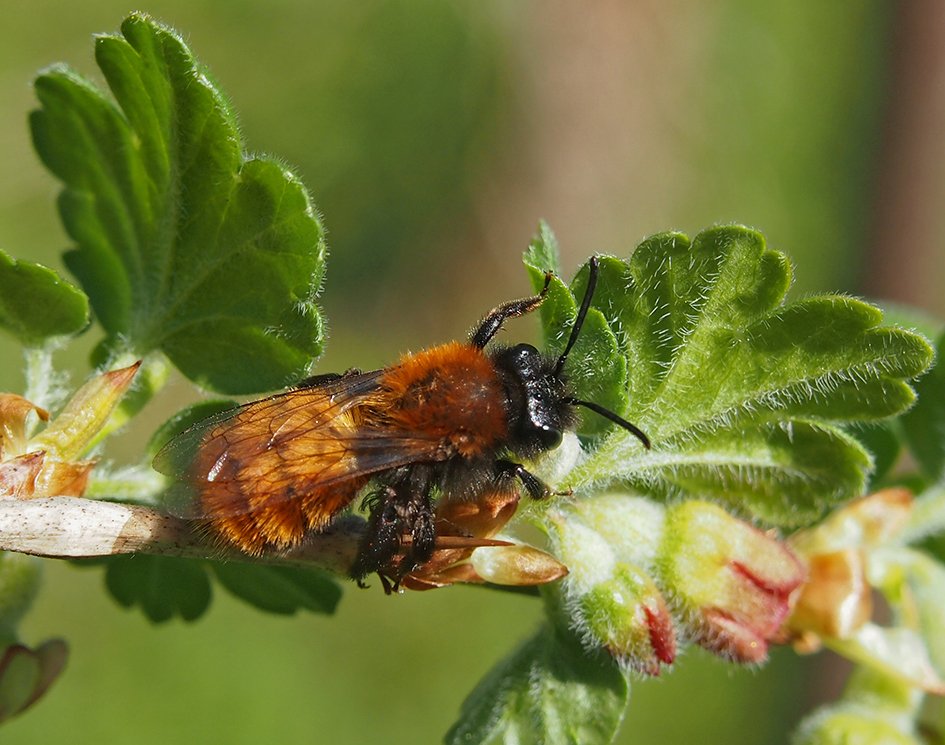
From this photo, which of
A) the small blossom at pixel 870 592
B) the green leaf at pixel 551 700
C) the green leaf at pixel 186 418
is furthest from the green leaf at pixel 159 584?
the small blossom at pixel 870 592

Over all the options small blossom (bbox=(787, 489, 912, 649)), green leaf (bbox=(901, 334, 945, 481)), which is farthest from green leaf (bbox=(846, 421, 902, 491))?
small blossom (bbox=(787, 489, 912, 649))

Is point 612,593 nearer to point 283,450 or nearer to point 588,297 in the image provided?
point 588,297

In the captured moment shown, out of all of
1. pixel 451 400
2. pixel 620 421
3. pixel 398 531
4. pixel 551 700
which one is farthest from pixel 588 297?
pixel 551 700

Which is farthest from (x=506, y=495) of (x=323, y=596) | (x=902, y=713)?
(x=902, y=713)

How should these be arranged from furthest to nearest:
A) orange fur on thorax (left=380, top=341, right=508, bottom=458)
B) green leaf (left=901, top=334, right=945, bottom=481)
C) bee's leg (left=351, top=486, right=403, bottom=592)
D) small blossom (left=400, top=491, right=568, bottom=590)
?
green leaf (left=901, top=334, right=945, bottom=481), orange fur on thorax (left=380, top=341, right=508, bottom=458), bee's leg (left=351, top=486, right=403, bottom=592), small blossom (left=400, top=491, right=568, bottom=590)

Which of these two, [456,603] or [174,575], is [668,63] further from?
[174,575]

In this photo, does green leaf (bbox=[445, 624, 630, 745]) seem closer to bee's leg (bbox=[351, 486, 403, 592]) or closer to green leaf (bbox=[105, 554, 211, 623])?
bee's leg (bbox=[351, 486, 403, 592])
